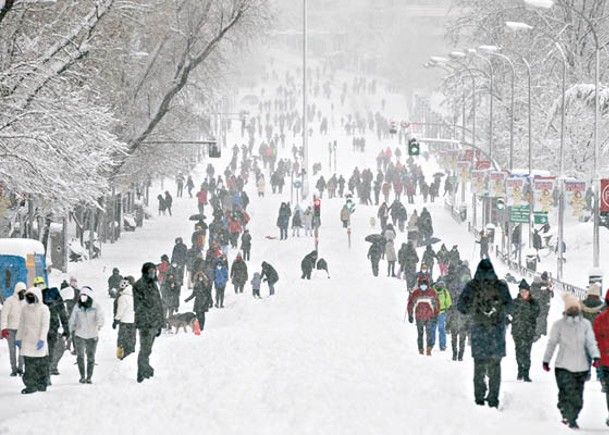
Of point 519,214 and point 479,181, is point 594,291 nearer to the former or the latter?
point 519,214

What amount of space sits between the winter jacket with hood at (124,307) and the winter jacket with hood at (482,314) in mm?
7226

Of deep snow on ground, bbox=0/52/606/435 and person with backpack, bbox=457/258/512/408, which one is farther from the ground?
person with backpack, bbox=457/258/512/408

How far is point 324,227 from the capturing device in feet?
181

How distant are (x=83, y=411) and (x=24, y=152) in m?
10.5

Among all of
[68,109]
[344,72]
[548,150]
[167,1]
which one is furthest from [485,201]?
[344,72]

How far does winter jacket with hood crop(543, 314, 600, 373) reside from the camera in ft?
44.7

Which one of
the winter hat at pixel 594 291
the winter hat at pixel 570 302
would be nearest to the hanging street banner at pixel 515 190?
the winter hat at pixel 594 291

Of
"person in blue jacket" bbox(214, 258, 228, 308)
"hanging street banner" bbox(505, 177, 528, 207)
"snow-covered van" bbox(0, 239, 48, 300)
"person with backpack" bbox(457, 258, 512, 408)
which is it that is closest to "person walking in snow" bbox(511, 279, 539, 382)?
"person with backpack" bbox(457, 258, 512, 408)

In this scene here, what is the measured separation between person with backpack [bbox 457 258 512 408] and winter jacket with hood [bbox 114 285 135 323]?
7195 millimetres

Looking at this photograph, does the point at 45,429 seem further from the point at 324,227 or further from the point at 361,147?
the point at 361,147

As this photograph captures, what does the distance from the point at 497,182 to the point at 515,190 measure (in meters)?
2.50

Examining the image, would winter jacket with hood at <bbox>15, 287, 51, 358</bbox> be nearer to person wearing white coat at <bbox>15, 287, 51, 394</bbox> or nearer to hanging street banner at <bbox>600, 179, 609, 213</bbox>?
person wearing white coat at <bbox>15, 287, 51, 394</bbox>

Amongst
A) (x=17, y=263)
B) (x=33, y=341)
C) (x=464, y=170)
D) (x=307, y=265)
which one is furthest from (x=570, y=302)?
(x=464, y=170)

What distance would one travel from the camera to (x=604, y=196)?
107 ft
